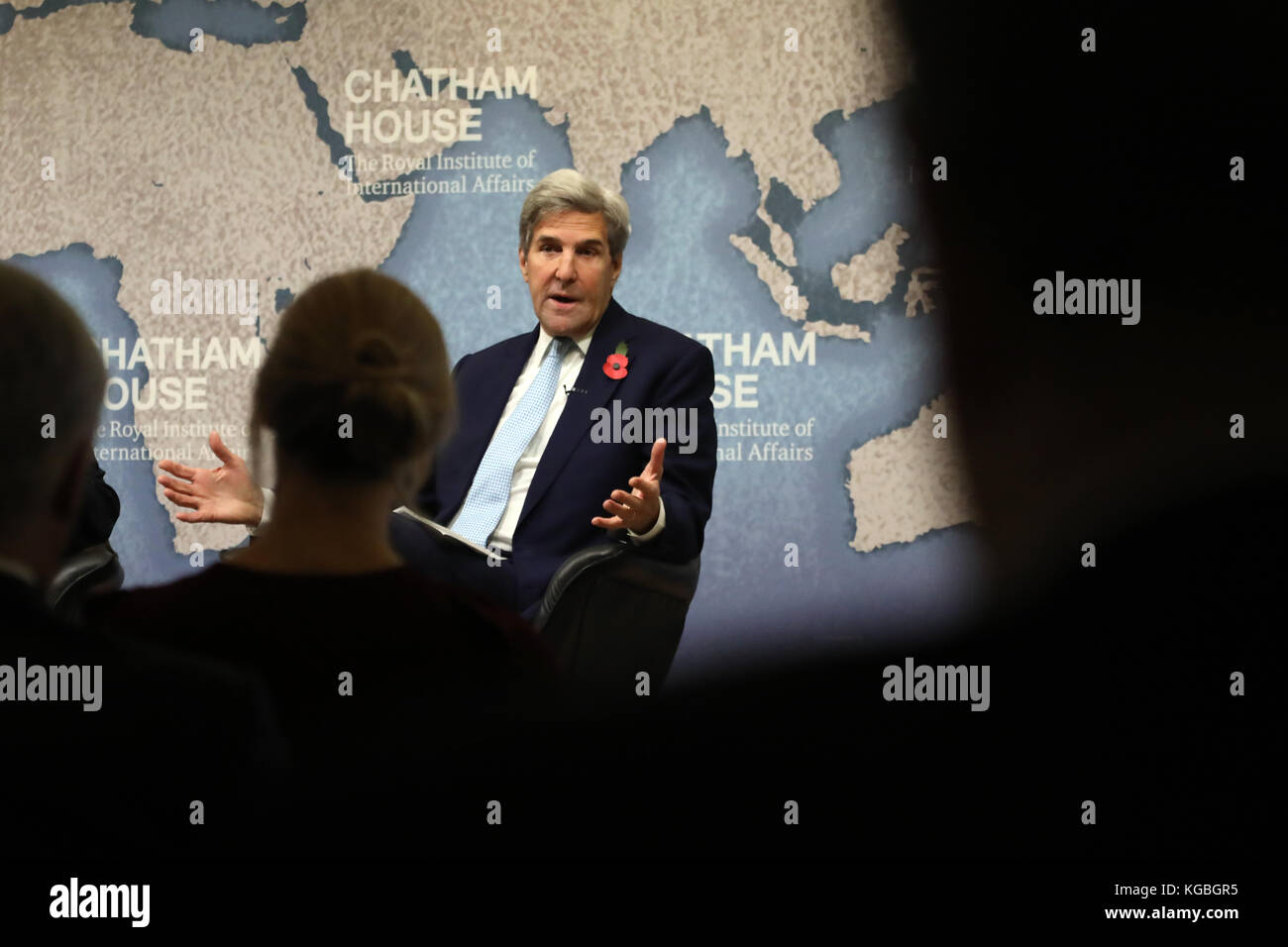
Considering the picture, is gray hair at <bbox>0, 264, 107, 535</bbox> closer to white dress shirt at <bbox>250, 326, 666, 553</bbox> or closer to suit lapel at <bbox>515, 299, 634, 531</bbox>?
white dress shirt at <bbox>250, 326, 666, 553</bbox>

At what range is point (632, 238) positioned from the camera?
7.27 ft

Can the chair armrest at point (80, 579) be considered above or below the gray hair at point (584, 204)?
below

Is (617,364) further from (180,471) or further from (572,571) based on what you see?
(180,471)

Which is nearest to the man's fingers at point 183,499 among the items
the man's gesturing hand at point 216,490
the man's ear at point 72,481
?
the man's gesturing hand at point 216,490

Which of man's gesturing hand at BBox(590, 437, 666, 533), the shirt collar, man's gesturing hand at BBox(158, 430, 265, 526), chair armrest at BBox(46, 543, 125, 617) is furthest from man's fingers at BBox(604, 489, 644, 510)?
the shirt collar

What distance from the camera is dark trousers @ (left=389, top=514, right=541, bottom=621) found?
2082 mm

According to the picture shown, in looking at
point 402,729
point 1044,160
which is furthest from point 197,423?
point 1044,160

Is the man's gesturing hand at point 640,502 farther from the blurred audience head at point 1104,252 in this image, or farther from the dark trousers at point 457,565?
the blurred audience head at point 1104,252

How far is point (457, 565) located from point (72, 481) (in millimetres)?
803

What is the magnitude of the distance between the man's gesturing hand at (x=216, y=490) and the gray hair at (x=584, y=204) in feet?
2.50

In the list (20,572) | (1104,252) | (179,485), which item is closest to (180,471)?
(179,485)

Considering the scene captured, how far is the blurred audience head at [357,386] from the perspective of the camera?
2084 millimetres
